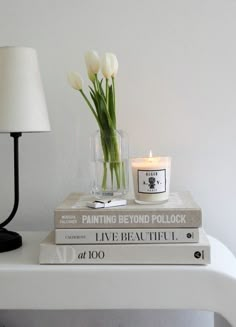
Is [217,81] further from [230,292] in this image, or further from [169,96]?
[230,292]

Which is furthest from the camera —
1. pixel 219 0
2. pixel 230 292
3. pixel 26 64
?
pixel 219 0

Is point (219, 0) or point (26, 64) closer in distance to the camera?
point (26, 64)


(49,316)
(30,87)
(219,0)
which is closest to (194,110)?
(219,0)

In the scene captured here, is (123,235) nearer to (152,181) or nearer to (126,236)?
(126,236)

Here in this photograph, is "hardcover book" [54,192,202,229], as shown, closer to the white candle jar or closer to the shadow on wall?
the white candle jar

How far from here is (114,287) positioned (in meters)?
0.93

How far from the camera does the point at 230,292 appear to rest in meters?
0.91

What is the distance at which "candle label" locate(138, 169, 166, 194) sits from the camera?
1013 mm

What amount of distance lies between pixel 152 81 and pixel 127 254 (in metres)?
0.50

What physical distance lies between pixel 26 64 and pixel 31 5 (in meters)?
0.29

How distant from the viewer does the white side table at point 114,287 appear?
3.02 ft

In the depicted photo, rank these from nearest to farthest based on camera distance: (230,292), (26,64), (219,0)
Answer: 1. (230,292)
2. (26,64)
3. (219,0)

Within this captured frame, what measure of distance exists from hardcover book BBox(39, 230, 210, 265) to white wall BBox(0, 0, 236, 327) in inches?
13.1

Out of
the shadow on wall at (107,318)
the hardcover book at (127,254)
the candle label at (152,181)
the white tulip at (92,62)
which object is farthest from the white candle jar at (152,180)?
the shadow on wall at (107,318)
